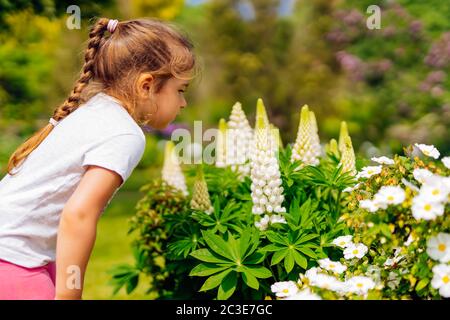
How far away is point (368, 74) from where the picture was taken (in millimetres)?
10516

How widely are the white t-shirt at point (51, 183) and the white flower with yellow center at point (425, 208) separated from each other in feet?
3.02

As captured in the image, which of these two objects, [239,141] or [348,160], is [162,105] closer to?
[348,160]

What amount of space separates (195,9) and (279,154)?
50.2 ft

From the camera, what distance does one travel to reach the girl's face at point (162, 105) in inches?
103

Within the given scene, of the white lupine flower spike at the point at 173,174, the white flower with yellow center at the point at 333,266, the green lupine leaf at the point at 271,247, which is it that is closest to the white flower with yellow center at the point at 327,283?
the white flower with yellow center at the point at 333,266

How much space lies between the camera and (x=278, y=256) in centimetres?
297

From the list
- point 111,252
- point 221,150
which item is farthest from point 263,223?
point 111,252

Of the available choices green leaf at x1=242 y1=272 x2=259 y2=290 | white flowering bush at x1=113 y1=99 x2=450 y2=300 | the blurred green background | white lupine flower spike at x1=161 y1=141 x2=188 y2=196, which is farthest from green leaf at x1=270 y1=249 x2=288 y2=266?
the blurred green background

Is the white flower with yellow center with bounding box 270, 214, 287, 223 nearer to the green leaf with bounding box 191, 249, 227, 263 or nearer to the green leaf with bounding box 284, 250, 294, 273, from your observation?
the green leaf with bounding box 284, 250, 294, 273

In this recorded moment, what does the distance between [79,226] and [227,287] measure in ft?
3.15

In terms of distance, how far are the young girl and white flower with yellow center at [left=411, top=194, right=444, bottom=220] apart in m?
0.92

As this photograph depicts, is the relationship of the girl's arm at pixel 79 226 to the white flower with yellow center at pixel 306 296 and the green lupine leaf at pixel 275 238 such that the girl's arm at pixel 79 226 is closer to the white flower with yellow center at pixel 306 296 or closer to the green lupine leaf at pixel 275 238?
the white flower with yellow center at pixel 306 296

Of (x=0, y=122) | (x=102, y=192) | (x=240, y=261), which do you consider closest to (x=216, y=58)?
(x=0, y=122)

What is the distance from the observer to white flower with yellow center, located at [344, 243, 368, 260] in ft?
8.60
